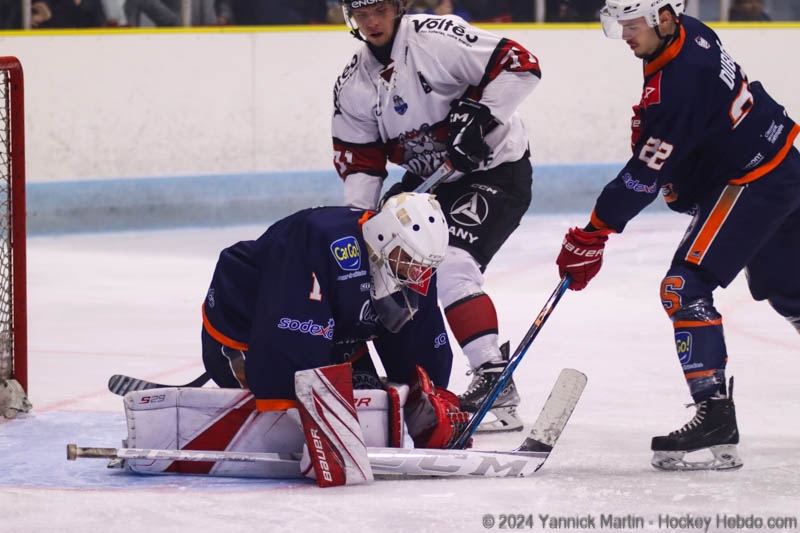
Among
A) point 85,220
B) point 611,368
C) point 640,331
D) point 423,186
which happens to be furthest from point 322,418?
point 85,220

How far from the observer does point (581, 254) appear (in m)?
2.89

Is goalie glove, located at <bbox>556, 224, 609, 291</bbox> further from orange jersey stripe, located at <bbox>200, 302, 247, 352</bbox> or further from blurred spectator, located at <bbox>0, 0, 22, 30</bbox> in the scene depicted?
blurred spectator, located at <bbox>0, 0, 22, 30</bbox>

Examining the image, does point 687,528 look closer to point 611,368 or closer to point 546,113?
point 611,368

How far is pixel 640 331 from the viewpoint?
4379 mm

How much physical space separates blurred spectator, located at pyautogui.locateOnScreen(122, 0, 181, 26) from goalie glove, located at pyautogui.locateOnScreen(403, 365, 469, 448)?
14.3 ft

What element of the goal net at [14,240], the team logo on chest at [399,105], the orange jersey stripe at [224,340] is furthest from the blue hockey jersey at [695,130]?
the goal net at [14,240]

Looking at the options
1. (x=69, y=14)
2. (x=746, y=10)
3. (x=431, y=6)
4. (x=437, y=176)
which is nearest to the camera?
(x=437, y=176)

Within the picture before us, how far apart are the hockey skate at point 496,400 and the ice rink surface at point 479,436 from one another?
50 mm

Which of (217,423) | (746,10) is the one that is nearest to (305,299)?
(217,423)

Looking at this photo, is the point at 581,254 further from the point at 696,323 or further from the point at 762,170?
the point at 762,170

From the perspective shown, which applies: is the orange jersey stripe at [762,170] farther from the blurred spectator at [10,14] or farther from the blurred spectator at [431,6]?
the blurred spectator at [10,14]

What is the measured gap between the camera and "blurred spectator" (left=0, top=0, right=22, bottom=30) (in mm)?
6562

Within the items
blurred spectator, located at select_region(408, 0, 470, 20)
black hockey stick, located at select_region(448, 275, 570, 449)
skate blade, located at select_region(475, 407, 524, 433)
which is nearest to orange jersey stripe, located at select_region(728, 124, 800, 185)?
black hockey stick, located at select_region(448, 275, 570, 449)

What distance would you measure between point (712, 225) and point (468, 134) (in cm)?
68
